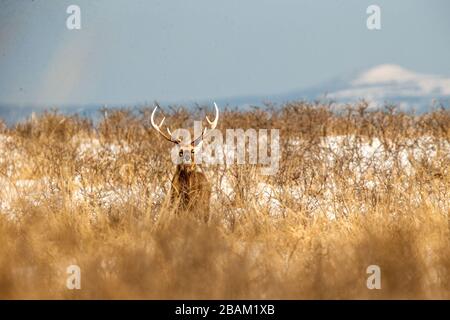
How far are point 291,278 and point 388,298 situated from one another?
536 millimetres

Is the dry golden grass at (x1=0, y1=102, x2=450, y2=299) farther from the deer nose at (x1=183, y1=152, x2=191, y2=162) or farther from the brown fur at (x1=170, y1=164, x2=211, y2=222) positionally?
the deer nose at (x1=183, y1=152, x2=191, y2=162)

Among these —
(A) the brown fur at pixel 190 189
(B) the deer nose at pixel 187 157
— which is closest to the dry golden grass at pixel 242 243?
(A) the brown fur at pixel 190 189

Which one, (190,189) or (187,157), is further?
(187,157)

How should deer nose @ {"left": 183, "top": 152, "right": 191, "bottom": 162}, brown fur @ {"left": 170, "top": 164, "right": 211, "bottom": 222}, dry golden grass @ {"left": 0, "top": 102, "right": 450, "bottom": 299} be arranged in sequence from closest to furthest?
dry golden grass @ {"left": 0, "top": 102, "right": 450, "bottom": 299}, brown fur @ {"left": 170, "top": 164, "right": 211, "bottom": 222}, deer nose @ {"left": 183, "top": 152, "right": 191, "bottom": 162}

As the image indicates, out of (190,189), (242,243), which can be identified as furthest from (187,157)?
(242,243)

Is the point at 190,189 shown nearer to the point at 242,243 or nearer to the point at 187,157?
the point at 187,157

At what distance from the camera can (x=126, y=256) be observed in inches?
146

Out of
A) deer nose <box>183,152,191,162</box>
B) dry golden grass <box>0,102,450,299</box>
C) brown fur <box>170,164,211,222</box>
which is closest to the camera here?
dry golden grass <box>0,102,450,299</box>

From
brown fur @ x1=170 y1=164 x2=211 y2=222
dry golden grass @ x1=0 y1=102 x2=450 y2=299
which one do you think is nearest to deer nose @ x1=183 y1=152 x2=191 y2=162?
brown fur @ x1=170 y1=164 x2=211 y2=222

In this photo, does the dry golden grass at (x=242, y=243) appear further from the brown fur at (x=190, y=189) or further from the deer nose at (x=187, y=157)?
the deer nose at (x=187, y=157)

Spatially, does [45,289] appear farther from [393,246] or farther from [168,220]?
[393,246]

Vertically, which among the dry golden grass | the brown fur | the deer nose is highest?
the deer nose

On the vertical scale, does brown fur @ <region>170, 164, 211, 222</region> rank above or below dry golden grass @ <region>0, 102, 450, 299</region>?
above
